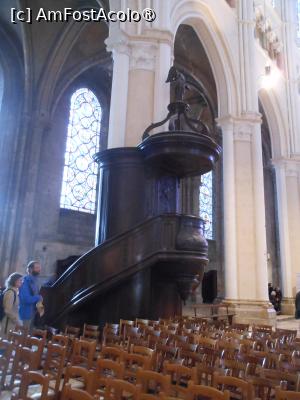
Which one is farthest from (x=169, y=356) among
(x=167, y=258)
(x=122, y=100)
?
(x=122, y=100)

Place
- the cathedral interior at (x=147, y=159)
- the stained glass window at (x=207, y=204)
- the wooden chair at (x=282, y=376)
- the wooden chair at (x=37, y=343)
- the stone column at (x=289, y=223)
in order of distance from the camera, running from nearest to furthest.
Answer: the wooden chair at (x=282, y=376) < the wooden chair at (x=37, y=343) < the cathedral interior at (x=147, y=159) < the stone column at (x=289, y=223) < the stained glass window at (x=207, y=204)

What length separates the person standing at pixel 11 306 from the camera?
17.5ft

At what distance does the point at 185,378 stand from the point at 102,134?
14942 mm

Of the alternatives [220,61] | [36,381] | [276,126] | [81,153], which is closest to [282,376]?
Result: [36,381]

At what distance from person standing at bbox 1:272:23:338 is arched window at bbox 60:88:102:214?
10815 millimetres

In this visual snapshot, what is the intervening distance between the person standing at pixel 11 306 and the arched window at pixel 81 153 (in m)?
10.8

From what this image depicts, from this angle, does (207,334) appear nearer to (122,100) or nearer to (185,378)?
(185,378)

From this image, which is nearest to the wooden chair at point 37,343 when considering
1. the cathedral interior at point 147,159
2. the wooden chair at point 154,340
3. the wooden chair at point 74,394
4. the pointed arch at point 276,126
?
the cathedral interior at point 147,159

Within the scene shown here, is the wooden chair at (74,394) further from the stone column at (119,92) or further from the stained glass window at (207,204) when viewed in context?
the stained glass window at (207,204)

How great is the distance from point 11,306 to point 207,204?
1734 cm

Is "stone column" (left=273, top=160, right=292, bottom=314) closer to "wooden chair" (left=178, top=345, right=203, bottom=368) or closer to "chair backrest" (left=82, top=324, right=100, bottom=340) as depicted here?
"chair backrest" (left=82, top=324, right=100, bottom=340)

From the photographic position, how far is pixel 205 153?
7.30m

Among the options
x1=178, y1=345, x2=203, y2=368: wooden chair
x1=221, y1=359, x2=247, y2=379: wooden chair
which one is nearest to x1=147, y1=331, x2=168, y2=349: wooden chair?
x1=178, y1=345, x2=203, y2=368: wooden chair

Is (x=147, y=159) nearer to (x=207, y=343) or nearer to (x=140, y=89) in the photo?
(x=140, y=89)
